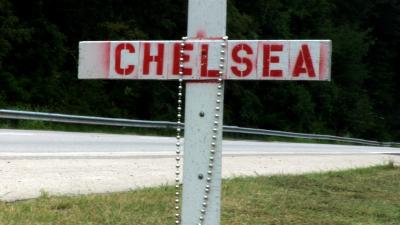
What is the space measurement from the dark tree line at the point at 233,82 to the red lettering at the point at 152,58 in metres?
20.5

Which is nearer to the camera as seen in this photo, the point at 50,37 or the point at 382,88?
the point at 50,37

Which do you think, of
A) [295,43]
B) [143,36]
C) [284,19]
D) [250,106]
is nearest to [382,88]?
[284,19]

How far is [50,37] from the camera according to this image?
25844 millimetres

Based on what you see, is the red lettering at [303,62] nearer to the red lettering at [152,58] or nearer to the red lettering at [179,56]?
the red lettering at [179,56]

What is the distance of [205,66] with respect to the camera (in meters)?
2.91

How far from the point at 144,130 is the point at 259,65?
2087 cm

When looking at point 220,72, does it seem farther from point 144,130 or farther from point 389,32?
point 389,32

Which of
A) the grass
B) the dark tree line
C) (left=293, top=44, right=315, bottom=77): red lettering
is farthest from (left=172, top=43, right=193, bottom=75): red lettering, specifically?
the dark tree line

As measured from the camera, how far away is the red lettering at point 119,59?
302cm

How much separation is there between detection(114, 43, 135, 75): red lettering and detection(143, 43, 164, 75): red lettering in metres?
0.06

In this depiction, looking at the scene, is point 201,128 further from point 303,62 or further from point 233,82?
point 233,82

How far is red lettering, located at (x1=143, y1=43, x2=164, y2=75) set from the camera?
300 cm

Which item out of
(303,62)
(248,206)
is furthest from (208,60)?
(248,206)

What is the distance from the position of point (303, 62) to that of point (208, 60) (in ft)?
1.42
